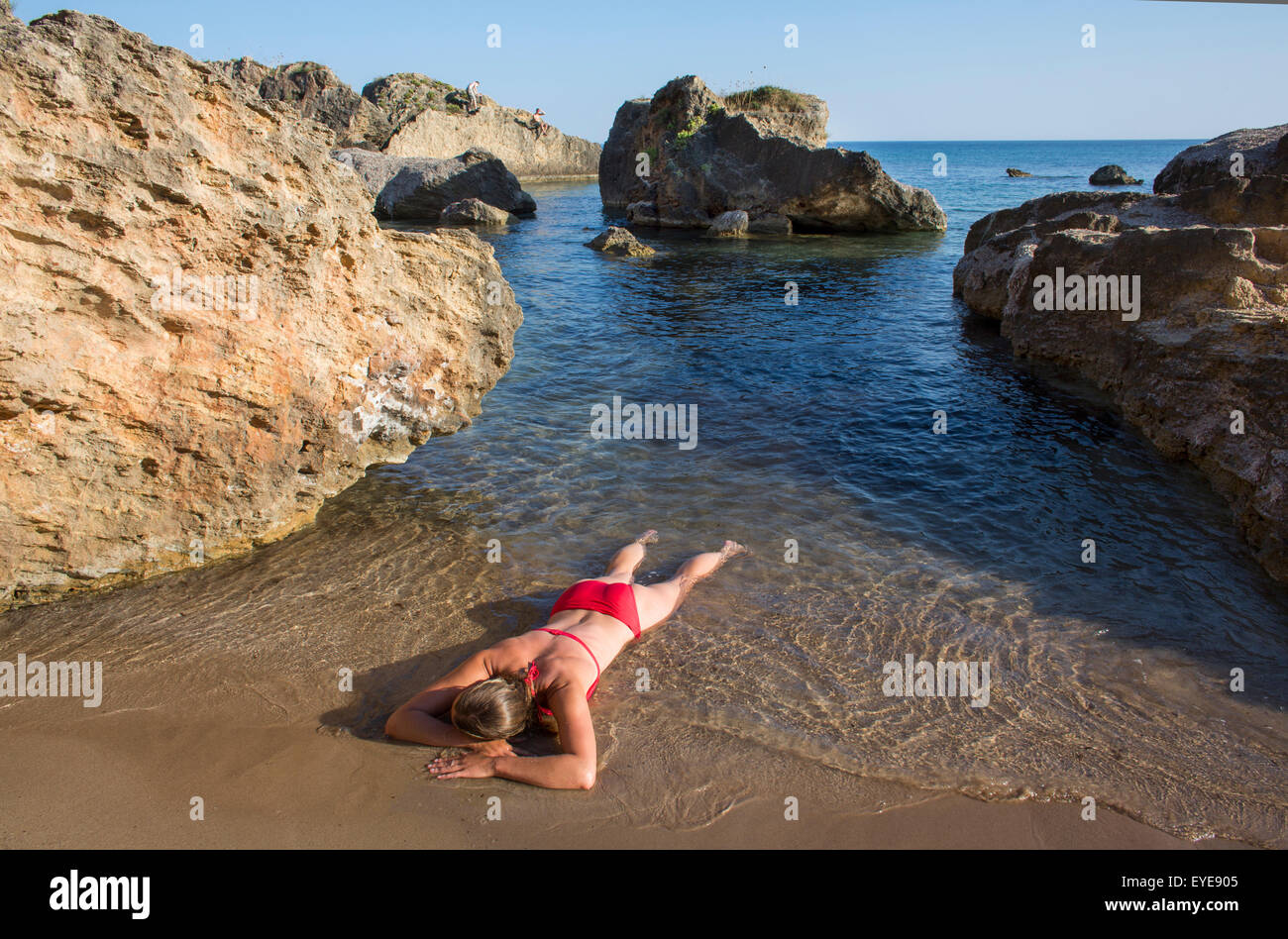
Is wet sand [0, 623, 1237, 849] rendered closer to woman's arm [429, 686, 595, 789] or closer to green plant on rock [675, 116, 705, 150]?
woman's arm [429, 686, 595, 789]

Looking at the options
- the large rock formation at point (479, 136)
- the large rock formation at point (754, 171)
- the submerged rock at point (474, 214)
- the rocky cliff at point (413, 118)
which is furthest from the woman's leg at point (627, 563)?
the large rock formation at point (479, 136)

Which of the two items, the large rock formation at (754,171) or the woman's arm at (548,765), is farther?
the large rock formation at (754,171)

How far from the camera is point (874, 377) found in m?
11.4

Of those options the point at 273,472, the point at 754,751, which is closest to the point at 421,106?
the point at 273,472

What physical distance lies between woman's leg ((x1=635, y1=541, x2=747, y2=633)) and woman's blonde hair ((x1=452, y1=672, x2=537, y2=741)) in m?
1.36

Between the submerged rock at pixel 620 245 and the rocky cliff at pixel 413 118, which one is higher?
the rocky cliff at pixel 413 118

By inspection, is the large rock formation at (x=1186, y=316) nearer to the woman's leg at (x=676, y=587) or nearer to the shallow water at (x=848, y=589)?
the shallow water at (x=848, y=589)

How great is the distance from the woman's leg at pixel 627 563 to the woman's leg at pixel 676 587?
0.50 feet

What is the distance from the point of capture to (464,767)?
3980 millimetres

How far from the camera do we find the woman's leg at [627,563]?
5895mm

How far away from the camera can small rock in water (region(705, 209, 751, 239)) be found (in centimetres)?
2756

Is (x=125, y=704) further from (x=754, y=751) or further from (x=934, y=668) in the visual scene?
(x=934, y=668)

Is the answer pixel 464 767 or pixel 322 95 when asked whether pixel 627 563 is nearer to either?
pixel 464 767

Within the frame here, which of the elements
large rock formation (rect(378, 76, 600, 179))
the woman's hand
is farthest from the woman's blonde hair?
large rock formation (rect(378, 76, 600, 179))
